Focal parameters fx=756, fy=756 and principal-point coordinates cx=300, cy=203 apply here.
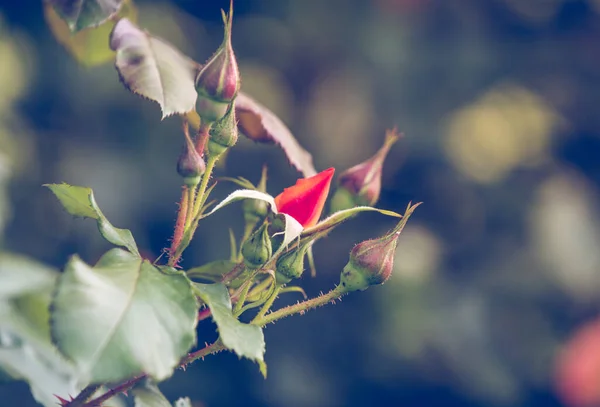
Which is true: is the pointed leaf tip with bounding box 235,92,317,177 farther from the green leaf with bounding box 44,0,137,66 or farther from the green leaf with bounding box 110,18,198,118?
the green leaf with bounding box 44,0,137,66

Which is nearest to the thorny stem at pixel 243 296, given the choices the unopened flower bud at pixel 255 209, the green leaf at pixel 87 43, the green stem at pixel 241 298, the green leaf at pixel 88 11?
the green stem at pixel 241 298

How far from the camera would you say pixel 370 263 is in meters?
0.58

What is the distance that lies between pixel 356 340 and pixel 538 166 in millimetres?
644

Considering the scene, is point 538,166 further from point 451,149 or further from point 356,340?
point 356,340

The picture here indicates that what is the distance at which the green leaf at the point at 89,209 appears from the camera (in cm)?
54

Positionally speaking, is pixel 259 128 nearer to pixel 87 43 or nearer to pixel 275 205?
pixel 275 205

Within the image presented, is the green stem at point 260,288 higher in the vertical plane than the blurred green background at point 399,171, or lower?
higher

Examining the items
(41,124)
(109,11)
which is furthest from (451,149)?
(109,11)

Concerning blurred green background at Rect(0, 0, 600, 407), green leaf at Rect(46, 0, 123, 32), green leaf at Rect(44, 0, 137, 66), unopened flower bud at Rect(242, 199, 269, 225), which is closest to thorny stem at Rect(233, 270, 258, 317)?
unopened flower bud at Rect(242, 199, 269, 225)

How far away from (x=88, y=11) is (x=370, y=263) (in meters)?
0.32

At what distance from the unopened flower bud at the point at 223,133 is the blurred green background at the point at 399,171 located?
118cm

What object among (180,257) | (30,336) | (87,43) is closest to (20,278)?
(30,336)

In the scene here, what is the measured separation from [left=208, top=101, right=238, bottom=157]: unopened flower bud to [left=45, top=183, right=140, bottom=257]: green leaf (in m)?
0.09

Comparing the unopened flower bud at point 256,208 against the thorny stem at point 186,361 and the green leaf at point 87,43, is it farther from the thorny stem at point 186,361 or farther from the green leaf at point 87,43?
the green leaf at point 87,43
